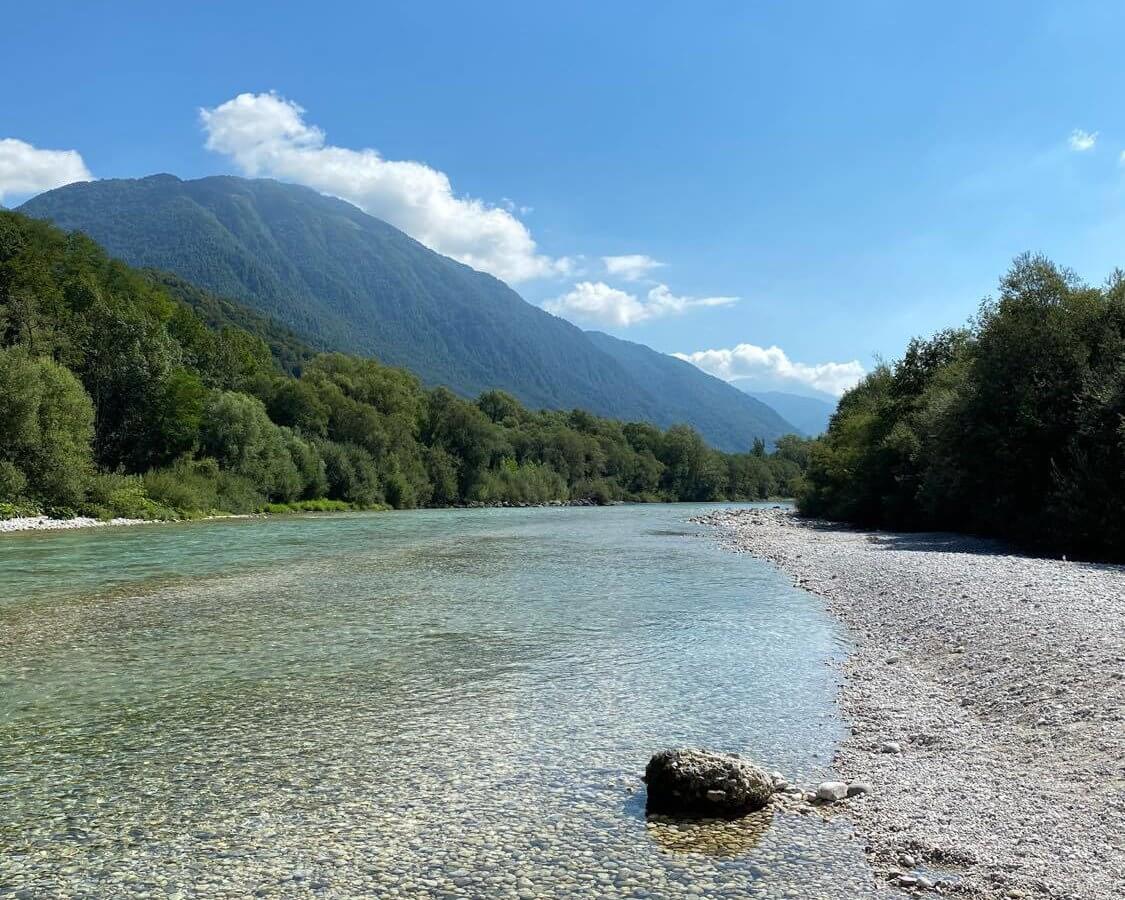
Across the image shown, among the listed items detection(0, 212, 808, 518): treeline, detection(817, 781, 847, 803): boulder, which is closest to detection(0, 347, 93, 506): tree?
detection(0, 212, 808, 518): treeline

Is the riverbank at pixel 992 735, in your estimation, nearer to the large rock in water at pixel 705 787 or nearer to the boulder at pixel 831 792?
the boulder at pixel 831 792

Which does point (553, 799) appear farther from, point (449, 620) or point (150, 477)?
point (150, 477)

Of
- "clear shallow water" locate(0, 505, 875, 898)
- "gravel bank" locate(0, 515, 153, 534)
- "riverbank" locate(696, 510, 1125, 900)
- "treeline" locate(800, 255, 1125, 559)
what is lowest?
"gravel bank" locate(0, 515, 153, 534)

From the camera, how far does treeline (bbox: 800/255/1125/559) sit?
35.1 meters

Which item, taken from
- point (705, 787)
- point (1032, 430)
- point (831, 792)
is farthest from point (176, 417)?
point (831, 792)

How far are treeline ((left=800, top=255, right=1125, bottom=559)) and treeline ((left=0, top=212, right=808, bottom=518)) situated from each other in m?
60.7

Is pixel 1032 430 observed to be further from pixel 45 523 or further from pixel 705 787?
pixel 45 523

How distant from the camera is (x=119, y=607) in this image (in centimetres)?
2270

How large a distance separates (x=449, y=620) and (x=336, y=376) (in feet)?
347

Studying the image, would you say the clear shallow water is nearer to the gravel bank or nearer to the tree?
the gravel bank

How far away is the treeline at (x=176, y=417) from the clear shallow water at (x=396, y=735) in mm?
36485

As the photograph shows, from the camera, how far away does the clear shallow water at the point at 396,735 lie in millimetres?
7707

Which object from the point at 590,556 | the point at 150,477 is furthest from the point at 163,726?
the point at 150,477

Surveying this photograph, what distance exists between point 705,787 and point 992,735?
17.3 feet
